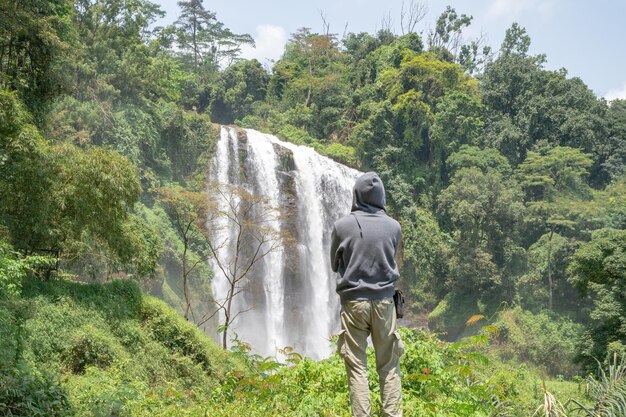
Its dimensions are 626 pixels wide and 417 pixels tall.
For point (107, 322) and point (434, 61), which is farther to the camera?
point (434, 61)

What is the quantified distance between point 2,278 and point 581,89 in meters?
35.9

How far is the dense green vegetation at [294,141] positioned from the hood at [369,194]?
103 centimetres

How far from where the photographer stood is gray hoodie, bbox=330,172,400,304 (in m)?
3.40

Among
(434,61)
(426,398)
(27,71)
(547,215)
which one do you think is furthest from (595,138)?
(426,398)

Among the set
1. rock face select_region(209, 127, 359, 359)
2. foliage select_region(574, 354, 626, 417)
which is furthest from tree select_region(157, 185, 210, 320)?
foliage select_region(574, 354, 626, 417)

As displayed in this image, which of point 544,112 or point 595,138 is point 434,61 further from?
point 595,138

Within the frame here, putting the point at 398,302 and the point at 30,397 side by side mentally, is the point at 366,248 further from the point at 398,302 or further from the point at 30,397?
the point at 30,397

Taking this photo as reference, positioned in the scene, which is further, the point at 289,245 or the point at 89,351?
the point at 289,245

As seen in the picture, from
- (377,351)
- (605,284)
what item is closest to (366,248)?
(377,351)

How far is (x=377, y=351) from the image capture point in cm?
344

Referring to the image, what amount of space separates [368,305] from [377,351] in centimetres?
30

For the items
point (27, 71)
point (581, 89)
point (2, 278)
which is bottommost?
point (2, 278)

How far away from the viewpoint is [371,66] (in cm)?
3744

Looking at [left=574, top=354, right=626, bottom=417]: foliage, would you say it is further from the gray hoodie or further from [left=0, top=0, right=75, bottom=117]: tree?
[left=0, top=0, right=75, bottom=117]: tree
